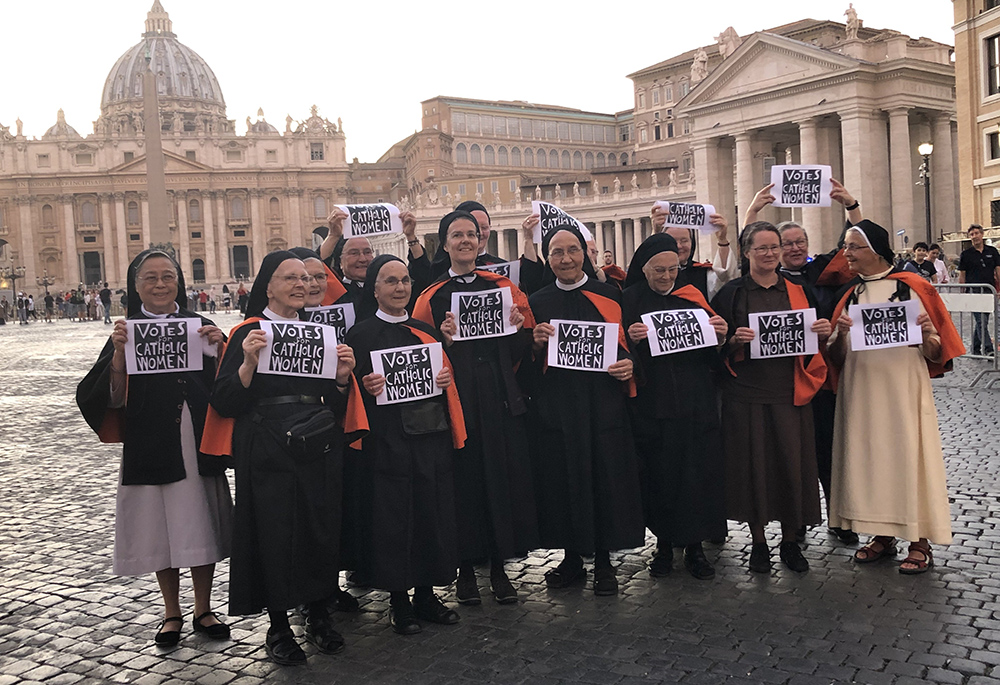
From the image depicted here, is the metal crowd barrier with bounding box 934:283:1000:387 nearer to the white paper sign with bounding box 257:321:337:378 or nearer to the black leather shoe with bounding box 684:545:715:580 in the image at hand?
the black leather shoe with bounding box 684:545:715:580

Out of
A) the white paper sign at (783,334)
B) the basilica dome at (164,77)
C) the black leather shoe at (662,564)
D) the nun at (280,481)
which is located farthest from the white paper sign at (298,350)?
the basilica dome at (164,77)

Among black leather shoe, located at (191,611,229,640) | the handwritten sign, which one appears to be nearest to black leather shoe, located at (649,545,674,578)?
the handwritten sign

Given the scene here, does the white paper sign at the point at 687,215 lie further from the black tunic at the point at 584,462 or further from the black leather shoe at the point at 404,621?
the black leather shoe at the point at 404,621

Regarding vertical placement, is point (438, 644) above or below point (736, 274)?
below

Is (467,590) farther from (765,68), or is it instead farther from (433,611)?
(765,68)

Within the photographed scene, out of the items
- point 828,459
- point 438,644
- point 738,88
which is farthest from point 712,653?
point 738,88

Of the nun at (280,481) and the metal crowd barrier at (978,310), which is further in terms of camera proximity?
the metal crowd barrier at (978,310)

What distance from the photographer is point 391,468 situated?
4.75 m

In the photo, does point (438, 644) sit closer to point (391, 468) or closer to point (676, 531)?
point (391, 468)

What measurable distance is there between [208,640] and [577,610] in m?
1.85

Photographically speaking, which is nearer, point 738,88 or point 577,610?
point 577,610

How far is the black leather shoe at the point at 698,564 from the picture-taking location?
5352 millimetres

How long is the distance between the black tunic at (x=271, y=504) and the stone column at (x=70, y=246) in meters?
97.7

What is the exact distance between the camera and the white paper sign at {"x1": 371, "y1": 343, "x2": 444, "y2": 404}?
477cm
